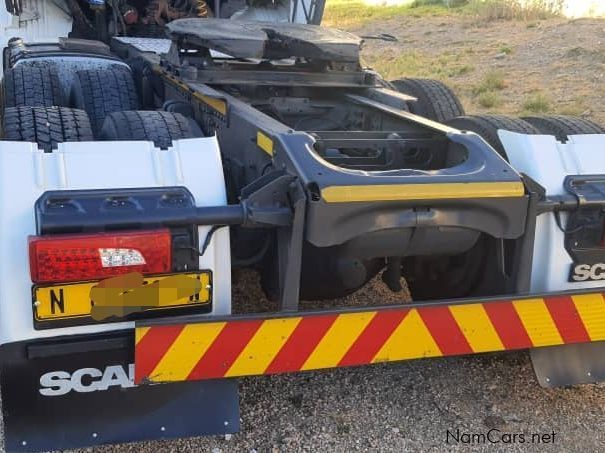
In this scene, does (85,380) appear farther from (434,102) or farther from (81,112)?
(434,102)

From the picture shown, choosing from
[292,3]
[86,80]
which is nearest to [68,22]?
[292,3]

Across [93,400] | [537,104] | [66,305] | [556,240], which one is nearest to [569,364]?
[556,240]

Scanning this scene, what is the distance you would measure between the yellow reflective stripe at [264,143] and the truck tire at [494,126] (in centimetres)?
108

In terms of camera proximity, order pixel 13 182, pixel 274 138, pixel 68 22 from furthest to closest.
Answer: pixel 68 22 → pixel 274 138 → pixel 13 182

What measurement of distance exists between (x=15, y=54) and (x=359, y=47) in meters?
2.53

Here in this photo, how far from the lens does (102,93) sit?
4.18 meters

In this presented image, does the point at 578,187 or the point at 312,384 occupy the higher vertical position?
the point at 578,187

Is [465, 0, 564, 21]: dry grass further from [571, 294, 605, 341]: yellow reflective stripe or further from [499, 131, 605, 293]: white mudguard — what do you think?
[571, 294, 605, 341]: yellow reflective stripe

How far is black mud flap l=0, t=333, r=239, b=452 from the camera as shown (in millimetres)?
2246

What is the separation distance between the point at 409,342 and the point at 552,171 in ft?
2.95

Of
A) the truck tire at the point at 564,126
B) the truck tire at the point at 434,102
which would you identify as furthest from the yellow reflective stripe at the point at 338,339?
the truck tire at the point at 434,102

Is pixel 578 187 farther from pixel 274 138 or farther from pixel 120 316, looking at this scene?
pixel 120 316

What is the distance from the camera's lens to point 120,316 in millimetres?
2232

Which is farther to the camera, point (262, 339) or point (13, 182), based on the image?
point (262, 339)
